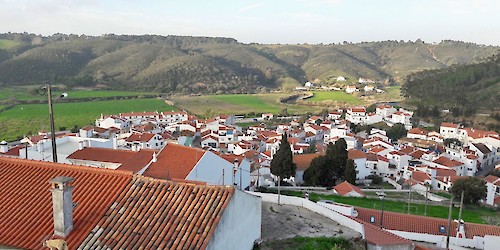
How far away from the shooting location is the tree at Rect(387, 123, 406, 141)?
6519cm

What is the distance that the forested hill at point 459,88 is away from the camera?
76875 mm

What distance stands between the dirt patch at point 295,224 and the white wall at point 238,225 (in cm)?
151

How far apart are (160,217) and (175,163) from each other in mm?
12178

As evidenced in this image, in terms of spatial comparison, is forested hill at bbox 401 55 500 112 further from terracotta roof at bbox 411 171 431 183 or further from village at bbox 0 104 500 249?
terracotta roof at bbox 411 171 431 183

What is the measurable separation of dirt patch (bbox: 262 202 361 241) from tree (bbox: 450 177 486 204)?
23986 millimetres

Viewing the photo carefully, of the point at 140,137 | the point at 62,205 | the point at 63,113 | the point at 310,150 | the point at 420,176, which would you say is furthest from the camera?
the point at 63,113

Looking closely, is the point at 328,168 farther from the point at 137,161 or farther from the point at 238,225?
the point at 238,225

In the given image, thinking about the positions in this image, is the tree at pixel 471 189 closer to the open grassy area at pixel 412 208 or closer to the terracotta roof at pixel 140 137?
the open grassy area at pixel 412 208

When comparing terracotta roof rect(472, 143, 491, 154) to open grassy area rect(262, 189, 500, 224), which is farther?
terracotta roof rect(472, 143, 491, 154)

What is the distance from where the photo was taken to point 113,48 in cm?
15725

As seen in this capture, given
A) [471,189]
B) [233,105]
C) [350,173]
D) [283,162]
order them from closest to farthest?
[283,162], [471,189], [350,173], [233,105]

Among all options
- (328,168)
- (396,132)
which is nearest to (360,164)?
(328,168)

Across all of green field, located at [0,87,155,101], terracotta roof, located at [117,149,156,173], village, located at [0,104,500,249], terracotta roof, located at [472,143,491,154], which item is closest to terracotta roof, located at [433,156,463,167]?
village, located at [0,104,500,249]

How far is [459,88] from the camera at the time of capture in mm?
85688
